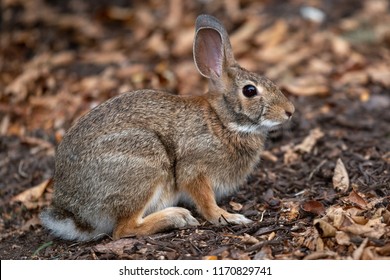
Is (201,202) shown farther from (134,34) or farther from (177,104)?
(134,34)

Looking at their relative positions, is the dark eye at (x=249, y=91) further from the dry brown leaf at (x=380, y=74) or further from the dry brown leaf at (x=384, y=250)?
the dry brown leaf at (x=380, y=74)

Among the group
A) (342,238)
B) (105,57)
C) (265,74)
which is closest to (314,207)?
(342,238)

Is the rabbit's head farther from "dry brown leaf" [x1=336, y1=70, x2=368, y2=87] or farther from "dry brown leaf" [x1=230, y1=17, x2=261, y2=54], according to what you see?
"dry brown leaf" [x1=230, y1=17, x2=261, y2=54]

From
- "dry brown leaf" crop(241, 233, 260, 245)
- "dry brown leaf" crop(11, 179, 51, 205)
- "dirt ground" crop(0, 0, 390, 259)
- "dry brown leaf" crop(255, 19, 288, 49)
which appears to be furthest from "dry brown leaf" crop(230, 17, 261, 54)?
"dry brown leaf" crop(241, 233, 260, 245)

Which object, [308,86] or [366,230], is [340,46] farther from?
[366,230]

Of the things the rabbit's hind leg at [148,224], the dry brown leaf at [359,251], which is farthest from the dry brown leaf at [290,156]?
the dry brown leaf at [359,251]
